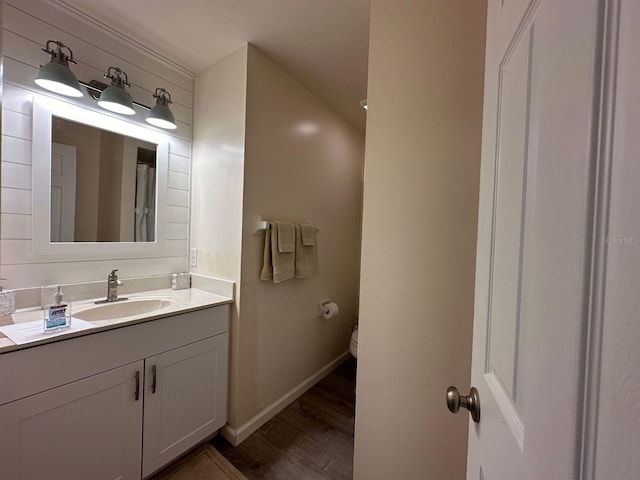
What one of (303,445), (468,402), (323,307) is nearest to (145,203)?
(323,307)

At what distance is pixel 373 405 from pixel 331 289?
139cm

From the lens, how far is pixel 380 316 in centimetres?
102

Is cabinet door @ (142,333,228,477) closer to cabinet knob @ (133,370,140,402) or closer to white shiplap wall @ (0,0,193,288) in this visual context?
cabinet knob @ (133,370,140,402)

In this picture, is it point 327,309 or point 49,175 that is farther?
point 327,309

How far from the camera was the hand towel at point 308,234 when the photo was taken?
6.27ft

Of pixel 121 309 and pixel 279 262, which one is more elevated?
pixel 279 262

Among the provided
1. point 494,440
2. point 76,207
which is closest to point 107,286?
point 76,207

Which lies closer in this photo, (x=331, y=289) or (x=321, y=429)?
(x=321, y=429)

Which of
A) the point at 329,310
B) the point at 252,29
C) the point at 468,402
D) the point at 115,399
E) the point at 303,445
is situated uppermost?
the point at 252,29

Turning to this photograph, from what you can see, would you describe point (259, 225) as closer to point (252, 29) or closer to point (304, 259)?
point (304, 259)

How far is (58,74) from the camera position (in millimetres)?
1173

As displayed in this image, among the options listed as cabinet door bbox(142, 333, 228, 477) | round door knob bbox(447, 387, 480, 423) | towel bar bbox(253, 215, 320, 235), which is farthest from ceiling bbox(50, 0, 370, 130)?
cabinet door bbox(142, 333, 228, 477)

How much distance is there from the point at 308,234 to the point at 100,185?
1.29 metres

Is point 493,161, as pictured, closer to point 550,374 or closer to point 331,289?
point 550,374
